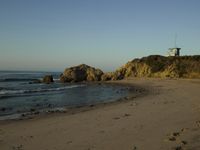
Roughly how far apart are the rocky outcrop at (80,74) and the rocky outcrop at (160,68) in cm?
203

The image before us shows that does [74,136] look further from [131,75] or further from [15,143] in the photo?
[131,75]

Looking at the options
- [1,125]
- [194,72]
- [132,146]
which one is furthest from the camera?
[194,72]

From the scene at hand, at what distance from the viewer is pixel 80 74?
67.9 m

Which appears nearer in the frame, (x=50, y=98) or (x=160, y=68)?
(x=50, y=98)

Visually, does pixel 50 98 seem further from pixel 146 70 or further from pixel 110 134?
pixel 146 70

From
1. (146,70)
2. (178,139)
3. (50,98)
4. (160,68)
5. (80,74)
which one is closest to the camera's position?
(178,139)

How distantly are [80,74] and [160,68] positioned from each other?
18.2 metres

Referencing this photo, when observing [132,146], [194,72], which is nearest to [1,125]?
[132,146]

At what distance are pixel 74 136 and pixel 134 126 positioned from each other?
2.63 m

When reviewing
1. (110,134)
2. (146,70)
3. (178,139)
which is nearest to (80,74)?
(146,70)

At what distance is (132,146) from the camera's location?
345 inches

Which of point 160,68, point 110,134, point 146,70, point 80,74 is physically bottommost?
point 110,134

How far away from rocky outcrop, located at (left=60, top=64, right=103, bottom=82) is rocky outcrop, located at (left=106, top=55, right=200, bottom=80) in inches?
80.1

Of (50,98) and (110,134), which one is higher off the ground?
(110,134)
